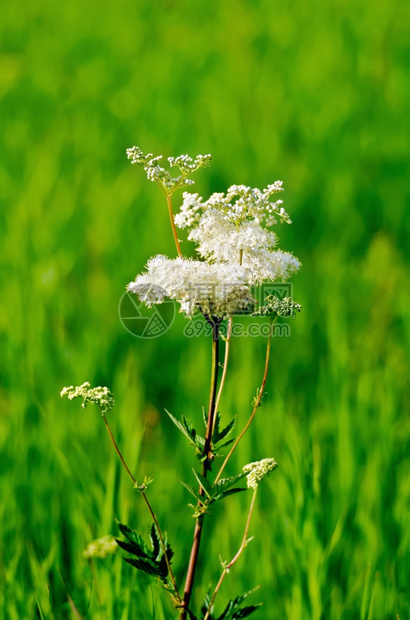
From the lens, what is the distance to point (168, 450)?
8.85 feet

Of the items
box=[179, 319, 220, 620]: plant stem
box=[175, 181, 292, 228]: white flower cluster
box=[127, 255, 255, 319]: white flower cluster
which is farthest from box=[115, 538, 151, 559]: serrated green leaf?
box=[175, 181, 292, 228]: white flower cluster

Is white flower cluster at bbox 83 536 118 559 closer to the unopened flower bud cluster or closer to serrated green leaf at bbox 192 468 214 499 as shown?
serrated green leaf at bbox 192 468 214 499

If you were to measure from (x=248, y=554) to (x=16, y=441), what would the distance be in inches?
39.1

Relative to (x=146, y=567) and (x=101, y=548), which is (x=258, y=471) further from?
(x=101, y=548)

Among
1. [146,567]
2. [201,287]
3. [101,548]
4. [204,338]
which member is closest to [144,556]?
[146,567]

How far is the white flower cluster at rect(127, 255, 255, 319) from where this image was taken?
1.26 meters

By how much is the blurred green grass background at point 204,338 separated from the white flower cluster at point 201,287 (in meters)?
0.86

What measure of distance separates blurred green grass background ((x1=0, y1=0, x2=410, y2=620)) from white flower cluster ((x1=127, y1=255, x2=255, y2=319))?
0.86 metres

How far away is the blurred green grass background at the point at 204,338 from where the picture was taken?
2.05 m

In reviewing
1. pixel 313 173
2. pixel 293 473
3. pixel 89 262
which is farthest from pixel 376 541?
pixel 313 173

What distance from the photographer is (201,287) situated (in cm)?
127

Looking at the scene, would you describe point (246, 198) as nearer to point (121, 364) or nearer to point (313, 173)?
point (121, 364)

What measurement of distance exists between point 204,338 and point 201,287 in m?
1.94

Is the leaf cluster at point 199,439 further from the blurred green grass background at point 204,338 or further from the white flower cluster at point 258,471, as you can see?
the blurred green grass background at point 204,338
